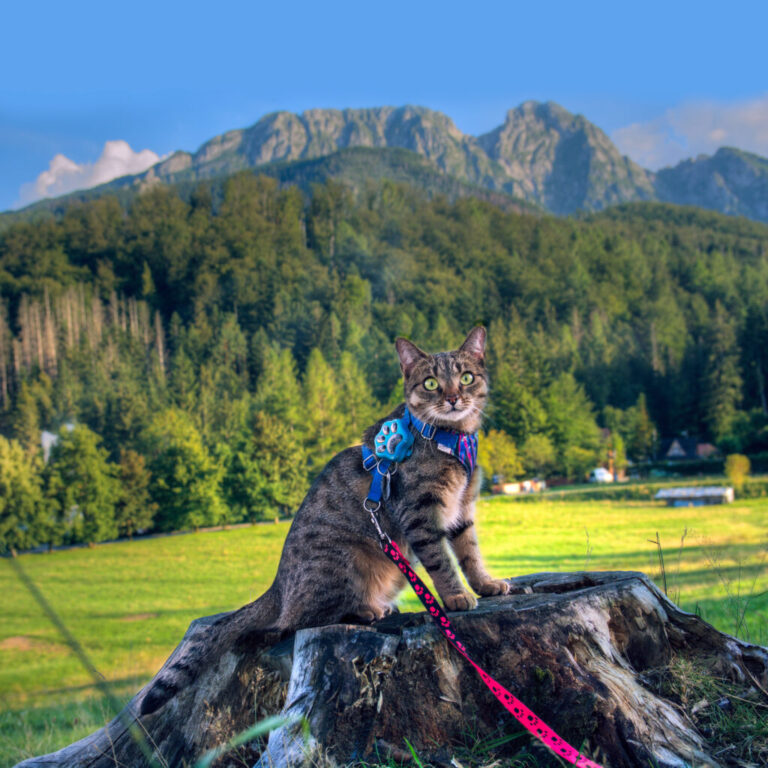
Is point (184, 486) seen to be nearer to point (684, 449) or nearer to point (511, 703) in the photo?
point (511, 703)

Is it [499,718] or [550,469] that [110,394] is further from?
[499,718]

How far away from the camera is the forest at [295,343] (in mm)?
37250

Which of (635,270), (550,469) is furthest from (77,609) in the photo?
A: (635,270)

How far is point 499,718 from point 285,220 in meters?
75.7

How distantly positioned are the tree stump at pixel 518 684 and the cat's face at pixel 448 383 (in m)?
1.06

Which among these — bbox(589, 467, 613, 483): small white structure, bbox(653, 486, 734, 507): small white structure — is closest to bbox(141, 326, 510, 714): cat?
bbox(653, 486, 734, 507): small white structure

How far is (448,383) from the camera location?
3.39 metres

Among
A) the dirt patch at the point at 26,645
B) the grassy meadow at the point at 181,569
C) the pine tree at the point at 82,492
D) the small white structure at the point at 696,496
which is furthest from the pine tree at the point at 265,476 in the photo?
the small white structure at the point at 696,496

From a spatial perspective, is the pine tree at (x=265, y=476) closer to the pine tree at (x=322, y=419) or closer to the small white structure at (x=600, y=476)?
the pine tree at (x=322, y=419)

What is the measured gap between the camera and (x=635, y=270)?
267 ft

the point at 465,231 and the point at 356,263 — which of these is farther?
the point at 465,231

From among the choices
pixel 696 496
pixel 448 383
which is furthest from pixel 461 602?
pixel 696 496

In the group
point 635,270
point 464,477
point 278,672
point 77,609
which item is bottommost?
point 77,609

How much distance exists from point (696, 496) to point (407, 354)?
40597 millimetres
